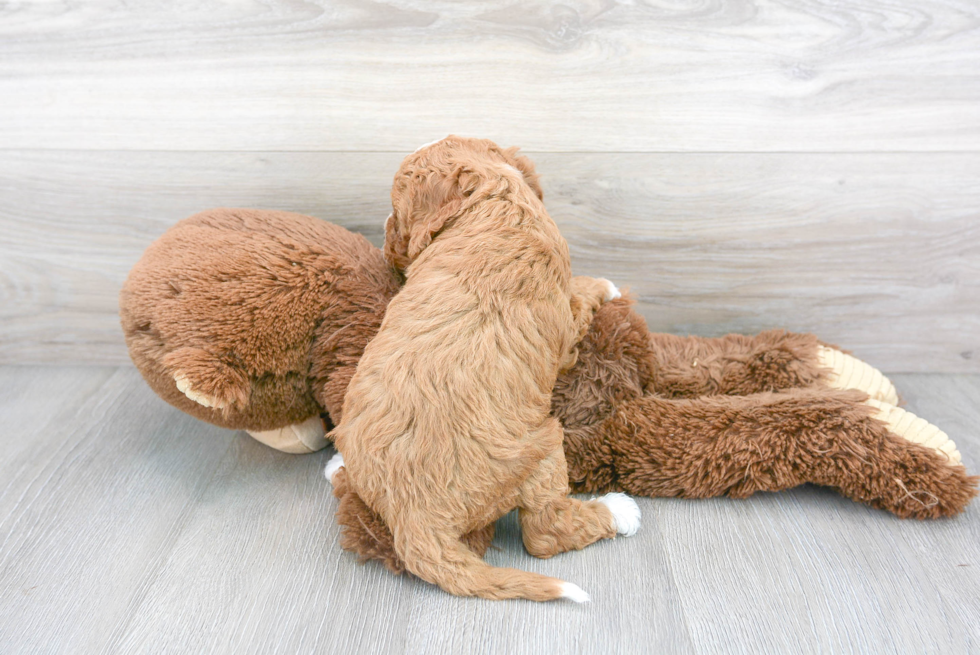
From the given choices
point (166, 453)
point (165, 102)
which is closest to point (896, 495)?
point (166, 453)

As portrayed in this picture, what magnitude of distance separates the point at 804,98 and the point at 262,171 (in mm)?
984

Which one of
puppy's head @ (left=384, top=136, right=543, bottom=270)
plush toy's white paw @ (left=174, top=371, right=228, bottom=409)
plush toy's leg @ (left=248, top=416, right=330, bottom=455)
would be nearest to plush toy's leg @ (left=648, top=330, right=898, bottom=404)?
puppy's head @ (left=384, top=136, right=543, bottom=270)

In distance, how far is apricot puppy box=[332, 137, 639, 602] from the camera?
799mm

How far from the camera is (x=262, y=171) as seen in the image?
48.4 inches

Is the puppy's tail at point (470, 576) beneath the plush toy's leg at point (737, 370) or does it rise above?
beneath

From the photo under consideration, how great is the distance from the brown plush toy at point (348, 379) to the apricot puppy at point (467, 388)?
0.30 feet

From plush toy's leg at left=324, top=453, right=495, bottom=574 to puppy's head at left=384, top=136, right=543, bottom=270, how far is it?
0.35m

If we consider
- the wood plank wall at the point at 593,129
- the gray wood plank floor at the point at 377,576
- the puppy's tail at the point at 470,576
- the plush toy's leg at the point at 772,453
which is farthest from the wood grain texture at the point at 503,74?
the puppy's tail at the point at 470,576

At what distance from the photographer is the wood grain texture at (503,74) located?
113 cm

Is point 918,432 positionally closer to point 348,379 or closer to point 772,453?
point 772,453

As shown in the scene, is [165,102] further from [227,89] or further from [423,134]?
[423,134]

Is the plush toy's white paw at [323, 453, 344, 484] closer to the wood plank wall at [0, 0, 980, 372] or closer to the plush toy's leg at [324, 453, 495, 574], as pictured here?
the plush toy's leg at [324, 453, 495, 574]

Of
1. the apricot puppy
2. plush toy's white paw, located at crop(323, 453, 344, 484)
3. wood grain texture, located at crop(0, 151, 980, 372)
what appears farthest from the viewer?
wood grain texture, located at crop(0, 151, 980, 372)

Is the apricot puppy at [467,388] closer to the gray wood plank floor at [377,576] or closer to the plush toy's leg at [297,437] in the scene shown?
the gray wood plank floor at [377,576]
